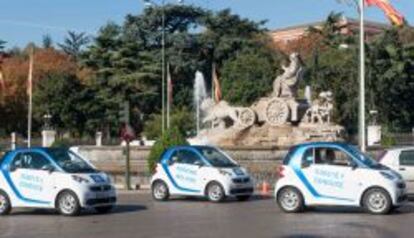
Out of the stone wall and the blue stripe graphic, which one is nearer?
the blue stripe graphic

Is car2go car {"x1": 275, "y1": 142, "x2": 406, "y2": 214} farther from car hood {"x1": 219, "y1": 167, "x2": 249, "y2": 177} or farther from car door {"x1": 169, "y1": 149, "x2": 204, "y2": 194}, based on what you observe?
car door {"x1": 169, "y1": 149, "x2": 204, "y2": 194}

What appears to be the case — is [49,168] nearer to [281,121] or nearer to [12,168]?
[12,168]

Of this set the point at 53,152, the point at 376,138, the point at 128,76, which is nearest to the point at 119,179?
the point at 53,152

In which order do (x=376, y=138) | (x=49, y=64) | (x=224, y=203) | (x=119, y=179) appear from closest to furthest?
(x=224, y=203), (x=119, y=179), (x=376, y=138), (x=49, y=64)

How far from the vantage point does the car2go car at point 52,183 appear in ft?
65.1

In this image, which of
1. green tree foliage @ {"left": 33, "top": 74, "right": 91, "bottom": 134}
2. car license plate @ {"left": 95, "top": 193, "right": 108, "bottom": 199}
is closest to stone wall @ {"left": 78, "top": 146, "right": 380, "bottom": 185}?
car license plate @ {"left": 95, "top": 193, "right": 108, "bottom": 199}

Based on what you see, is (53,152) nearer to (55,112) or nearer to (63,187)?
(63,187)

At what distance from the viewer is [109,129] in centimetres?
8400

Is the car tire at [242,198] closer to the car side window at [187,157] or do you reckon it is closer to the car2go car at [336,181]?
the car side window at [187,157]

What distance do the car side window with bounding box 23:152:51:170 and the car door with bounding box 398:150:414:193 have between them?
31.5 feet

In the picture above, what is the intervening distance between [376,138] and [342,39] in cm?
3019

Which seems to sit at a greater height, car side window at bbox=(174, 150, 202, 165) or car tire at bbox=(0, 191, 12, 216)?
car side window at bbox=(174, 150, 202, 165)

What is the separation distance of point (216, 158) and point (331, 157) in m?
5.39

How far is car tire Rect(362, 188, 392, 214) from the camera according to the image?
18.9 m
